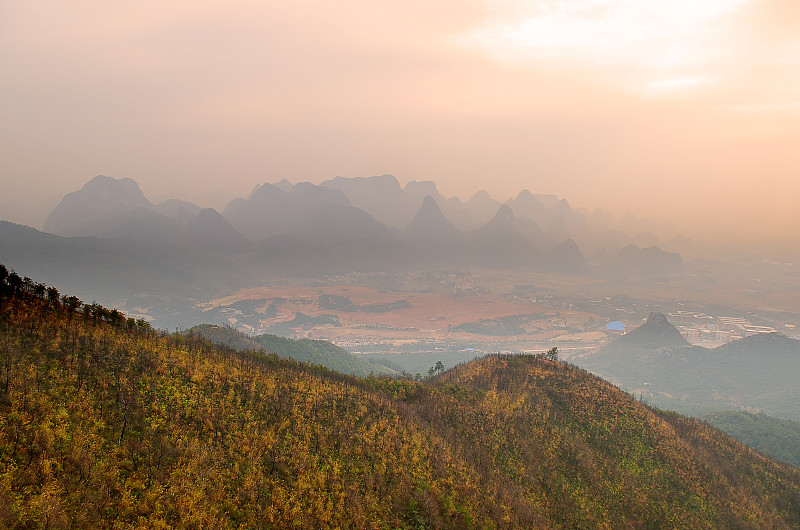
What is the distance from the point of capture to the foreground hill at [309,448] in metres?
28.6

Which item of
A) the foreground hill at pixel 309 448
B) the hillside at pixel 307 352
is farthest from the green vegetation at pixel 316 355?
the foreground hill at pixel 309 448

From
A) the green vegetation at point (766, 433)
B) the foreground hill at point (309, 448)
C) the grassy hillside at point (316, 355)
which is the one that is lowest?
the green vegetation at point (766, 433)

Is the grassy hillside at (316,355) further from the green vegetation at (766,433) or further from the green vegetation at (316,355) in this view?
the green vegetation at (766,433)

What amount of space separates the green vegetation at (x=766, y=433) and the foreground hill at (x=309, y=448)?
193 ft

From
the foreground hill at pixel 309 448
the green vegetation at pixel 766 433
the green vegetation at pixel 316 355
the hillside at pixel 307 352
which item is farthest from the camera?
the green vegetation at pixel 316 355

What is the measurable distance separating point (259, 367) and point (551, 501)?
4280 centimetres

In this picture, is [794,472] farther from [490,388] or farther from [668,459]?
[490,388]

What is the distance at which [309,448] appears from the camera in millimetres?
43500

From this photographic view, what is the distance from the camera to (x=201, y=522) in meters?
28.6

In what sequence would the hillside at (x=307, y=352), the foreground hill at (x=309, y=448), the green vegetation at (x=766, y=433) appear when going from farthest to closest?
the hillside at (x=307, y=352)
the green vegetation at (x=766, y=433)
the foreground hill at (x=309, y=448)

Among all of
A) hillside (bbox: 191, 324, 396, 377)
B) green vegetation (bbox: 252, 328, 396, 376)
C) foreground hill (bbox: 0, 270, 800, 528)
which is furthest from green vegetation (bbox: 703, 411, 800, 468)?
green vegetation (bbox: 252, 328, 396, 376)

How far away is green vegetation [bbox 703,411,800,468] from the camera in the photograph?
12769 cm

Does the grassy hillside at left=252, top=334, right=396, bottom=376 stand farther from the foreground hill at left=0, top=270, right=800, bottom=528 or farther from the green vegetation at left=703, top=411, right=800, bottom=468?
the green vegetation at left=703, top=411, right=800, bottom=468

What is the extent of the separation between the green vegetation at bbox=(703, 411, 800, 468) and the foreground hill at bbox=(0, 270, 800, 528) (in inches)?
2320
